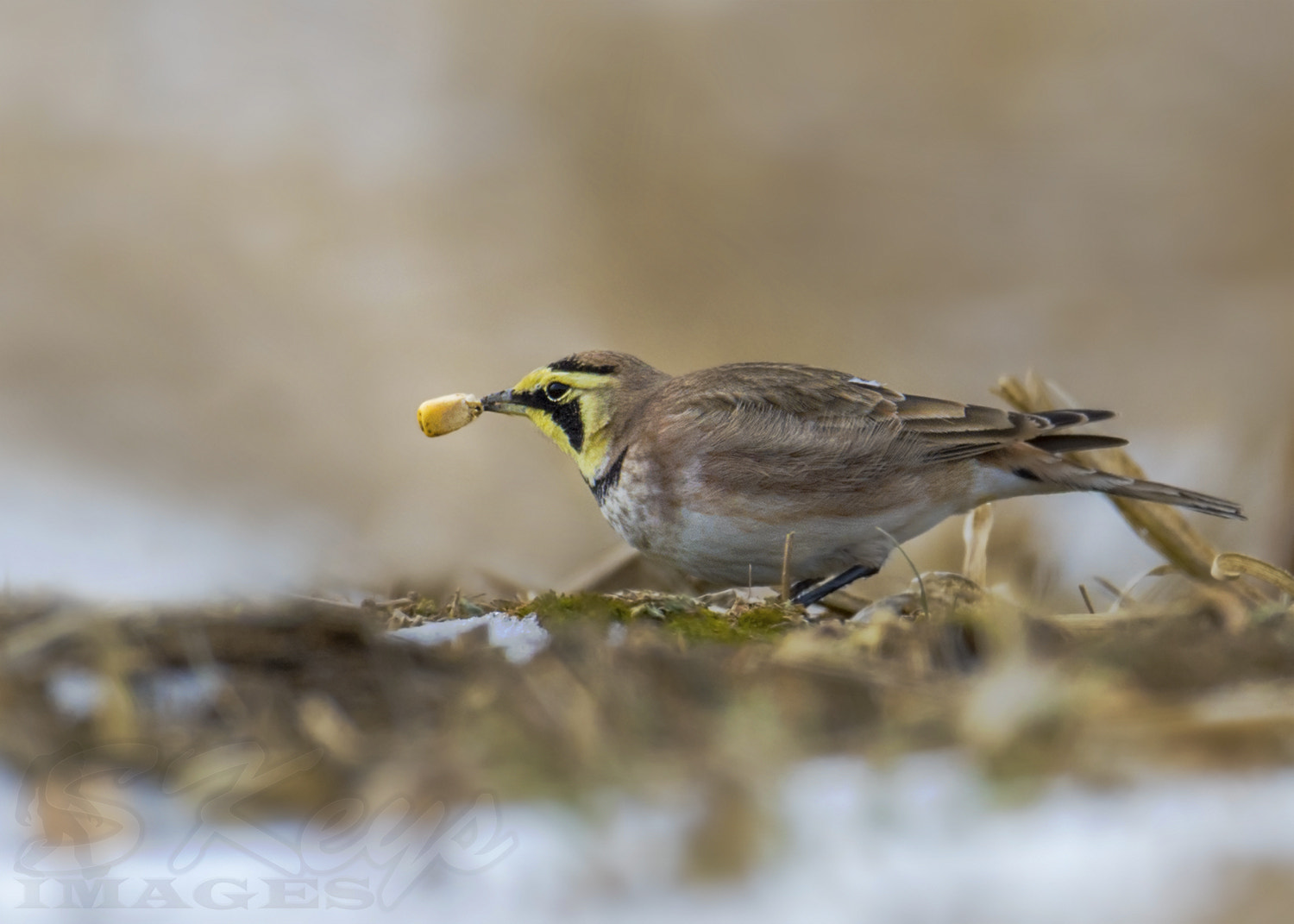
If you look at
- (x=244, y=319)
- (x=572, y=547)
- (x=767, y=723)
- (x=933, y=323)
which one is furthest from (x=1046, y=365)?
(x=767, y=723)

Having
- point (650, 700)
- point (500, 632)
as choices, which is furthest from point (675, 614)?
point (650, 700)

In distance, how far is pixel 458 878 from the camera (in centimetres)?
68

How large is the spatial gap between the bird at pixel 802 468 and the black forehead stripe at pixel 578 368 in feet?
0.09

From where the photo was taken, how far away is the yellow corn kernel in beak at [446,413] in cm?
213

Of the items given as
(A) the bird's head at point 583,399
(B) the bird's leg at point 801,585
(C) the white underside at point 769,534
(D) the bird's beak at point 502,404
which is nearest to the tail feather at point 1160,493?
(C) the white underside at point 769,534

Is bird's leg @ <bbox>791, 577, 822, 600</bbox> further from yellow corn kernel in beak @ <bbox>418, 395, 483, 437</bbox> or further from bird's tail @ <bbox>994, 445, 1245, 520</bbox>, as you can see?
yellow corn kernel in beak @ <bbox>418, 395, 483, 437</bbox>

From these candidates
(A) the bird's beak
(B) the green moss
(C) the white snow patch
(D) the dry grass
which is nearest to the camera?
(D) the dry grass

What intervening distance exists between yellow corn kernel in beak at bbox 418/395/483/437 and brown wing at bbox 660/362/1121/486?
0.39 meters

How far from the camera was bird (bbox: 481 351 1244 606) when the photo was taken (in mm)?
1908

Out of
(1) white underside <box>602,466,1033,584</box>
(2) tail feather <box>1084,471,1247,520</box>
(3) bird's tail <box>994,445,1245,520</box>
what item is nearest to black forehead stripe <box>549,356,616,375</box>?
(1) white underside <box>602,466,1033,584</box>

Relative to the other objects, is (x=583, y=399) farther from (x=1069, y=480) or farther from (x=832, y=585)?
(x=1069, y=480)

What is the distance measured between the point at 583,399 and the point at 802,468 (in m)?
0.49

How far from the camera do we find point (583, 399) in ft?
7.17

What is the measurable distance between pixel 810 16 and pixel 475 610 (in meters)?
2.79
